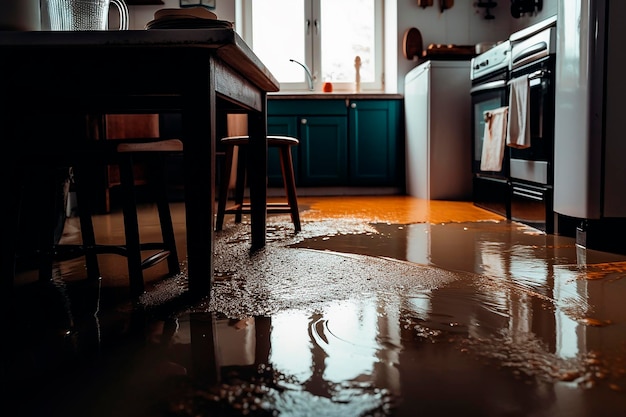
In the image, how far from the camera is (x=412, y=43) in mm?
5625

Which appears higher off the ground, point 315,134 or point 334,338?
point 315,134

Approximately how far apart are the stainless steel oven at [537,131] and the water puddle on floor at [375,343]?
0.85 m

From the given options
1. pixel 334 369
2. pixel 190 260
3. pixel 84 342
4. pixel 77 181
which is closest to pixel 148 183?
pixel 77 181

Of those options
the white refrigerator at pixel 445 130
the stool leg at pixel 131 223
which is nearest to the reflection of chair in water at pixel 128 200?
the stool leg at pixel 131 223

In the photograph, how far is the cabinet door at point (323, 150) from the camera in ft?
18.1

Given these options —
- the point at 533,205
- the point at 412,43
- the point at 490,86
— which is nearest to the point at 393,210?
the point at 490,86

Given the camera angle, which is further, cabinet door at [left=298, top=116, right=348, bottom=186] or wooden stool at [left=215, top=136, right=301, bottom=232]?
cabinet door at [left=298, top=116, right=348, bottom=186]

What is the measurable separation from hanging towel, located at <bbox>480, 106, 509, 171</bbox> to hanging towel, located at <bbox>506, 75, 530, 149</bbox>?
232 mm

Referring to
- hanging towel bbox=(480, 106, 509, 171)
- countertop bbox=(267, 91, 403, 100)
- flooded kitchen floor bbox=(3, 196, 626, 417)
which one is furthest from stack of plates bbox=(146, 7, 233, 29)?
countertop bbox=(267, 91, 403, 100)

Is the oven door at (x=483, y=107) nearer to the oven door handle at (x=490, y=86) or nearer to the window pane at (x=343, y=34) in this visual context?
the oven door handle at (x=490, y=86)

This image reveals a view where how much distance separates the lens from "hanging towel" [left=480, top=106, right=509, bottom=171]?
3682mm

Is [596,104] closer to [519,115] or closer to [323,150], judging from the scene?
[519,115]

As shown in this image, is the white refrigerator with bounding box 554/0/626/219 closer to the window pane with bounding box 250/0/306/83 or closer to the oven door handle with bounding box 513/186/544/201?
the oven door handle with bounding box 513/186/544/201

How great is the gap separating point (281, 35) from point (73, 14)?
4.43 meters
